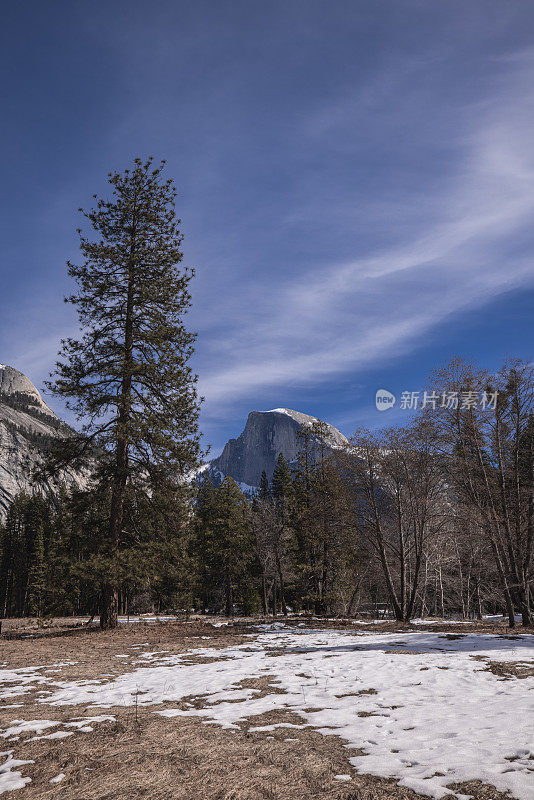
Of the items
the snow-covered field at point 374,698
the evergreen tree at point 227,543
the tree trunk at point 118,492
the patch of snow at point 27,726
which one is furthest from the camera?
the evergreen tree at point 227,543

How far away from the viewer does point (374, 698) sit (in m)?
5.87

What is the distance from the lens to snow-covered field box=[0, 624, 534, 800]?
3.67 m

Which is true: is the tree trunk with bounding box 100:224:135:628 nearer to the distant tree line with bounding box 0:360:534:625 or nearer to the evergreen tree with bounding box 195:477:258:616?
the distant tree line with bounding box 0:360:534:625

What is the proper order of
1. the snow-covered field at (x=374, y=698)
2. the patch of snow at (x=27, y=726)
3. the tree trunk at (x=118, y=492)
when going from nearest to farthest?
the snow-covered field at (x=374, y=698) < the patch of snow at (x=27, y=726) < the tree trunk at (x=118, y=492)

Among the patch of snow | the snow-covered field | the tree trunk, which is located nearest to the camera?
the snow-covered field

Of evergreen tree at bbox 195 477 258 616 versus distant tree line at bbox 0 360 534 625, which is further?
evergreen tree at bbox 195 477 258 616

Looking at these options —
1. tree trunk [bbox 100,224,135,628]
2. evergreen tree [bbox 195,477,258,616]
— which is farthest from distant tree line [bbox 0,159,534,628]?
evergreen tree [bbox 195,477,258,616]

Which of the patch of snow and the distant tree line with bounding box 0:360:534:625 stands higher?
the distant tree line with bounding box 0:360:534:625

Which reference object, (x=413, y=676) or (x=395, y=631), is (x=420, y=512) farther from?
(x=413, y=676)

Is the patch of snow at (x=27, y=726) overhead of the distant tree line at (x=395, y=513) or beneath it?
beneath

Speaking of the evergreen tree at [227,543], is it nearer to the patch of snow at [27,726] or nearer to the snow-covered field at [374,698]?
the snow-covered field at [374,698]

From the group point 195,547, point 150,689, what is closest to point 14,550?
point 195,547

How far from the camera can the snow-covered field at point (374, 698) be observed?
367 cm

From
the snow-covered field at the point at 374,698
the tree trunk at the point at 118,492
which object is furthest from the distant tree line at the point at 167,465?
the snow-covered field at the point at 374,698
